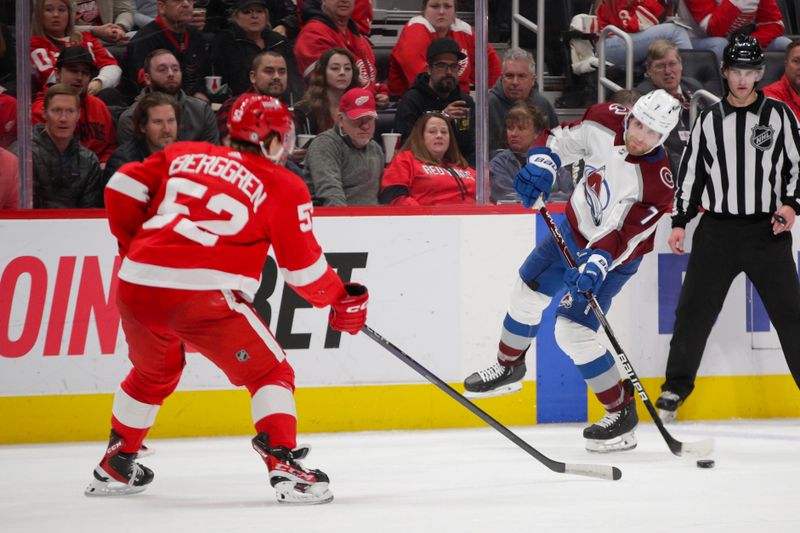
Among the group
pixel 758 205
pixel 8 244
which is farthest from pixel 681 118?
pixel 8 244

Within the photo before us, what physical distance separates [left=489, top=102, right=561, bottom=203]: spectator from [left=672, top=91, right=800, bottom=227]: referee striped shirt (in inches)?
26.6

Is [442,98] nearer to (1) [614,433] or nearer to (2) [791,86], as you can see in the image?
(1) [614,433]

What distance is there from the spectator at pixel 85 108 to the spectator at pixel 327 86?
2.51ft

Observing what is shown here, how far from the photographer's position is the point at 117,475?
3500mm

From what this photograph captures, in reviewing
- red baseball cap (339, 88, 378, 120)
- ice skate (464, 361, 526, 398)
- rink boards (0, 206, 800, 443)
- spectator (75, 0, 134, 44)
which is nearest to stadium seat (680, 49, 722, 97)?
rink boards (0, 206, 800, 443)

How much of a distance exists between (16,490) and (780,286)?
300 cm

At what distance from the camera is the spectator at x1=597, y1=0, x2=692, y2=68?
5199 millimetres

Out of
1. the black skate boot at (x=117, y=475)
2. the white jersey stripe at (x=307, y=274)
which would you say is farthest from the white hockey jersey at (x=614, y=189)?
the black skate boot at (x=117, y=475)

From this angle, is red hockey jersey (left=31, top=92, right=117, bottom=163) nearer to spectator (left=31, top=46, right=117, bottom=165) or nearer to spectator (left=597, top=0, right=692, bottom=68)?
spectator (left=31, top=46, right=117, bottom=165)

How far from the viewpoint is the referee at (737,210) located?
466 cm

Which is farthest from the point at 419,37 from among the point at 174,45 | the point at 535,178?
the point at 174,45

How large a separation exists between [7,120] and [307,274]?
1.76 meters

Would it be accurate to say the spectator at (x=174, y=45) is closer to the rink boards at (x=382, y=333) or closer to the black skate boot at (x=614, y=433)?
the rink boards at (x=382, y=333)

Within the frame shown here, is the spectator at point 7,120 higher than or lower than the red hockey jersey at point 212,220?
higher
